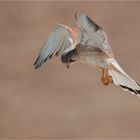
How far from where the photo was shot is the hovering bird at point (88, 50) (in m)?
2.06

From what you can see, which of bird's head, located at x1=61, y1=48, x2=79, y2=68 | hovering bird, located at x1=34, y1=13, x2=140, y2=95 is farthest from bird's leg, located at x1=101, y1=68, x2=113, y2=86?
bird's head, located at x1=61, y1=48, x2=79, y2=68

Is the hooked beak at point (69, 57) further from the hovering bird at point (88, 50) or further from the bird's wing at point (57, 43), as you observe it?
the bird's wing at point (57, 43)

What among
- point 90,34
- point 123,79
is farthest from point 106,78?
point 90,34

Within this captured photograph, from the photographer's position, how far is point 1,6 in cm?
489

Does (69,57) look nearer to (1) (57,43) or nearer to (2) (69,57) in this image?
(2) (69,57)

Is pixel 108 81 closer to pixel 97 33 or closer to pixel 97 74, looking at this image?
pixel 97 33

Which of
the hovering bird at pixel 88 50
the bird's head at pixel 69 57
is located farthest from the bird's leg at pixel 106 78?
the bird's head at pixel 69 57

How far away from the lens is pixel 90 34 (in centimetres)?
207

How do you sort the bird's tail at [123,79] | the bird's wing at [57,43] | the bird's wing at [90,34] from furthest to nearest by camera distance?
the bird's wing at [57,43]
the bird's tail at [123,79]
the bird's wing at [90,34]

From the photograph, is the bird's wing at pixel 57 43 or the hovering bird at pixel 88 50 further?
the bird's wing at pixel 57 43

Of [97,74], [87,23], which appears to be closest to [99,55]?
[87,23]

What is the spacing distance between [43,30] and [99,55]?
2.69m

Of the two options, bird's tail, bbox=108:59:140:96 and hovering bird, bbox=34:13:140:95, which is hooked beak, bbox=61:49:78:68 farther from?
bird's tail, bbox=108:59:140:96

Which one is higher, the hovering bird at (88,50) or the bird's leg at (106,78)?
the hovering bird at (88,50)
